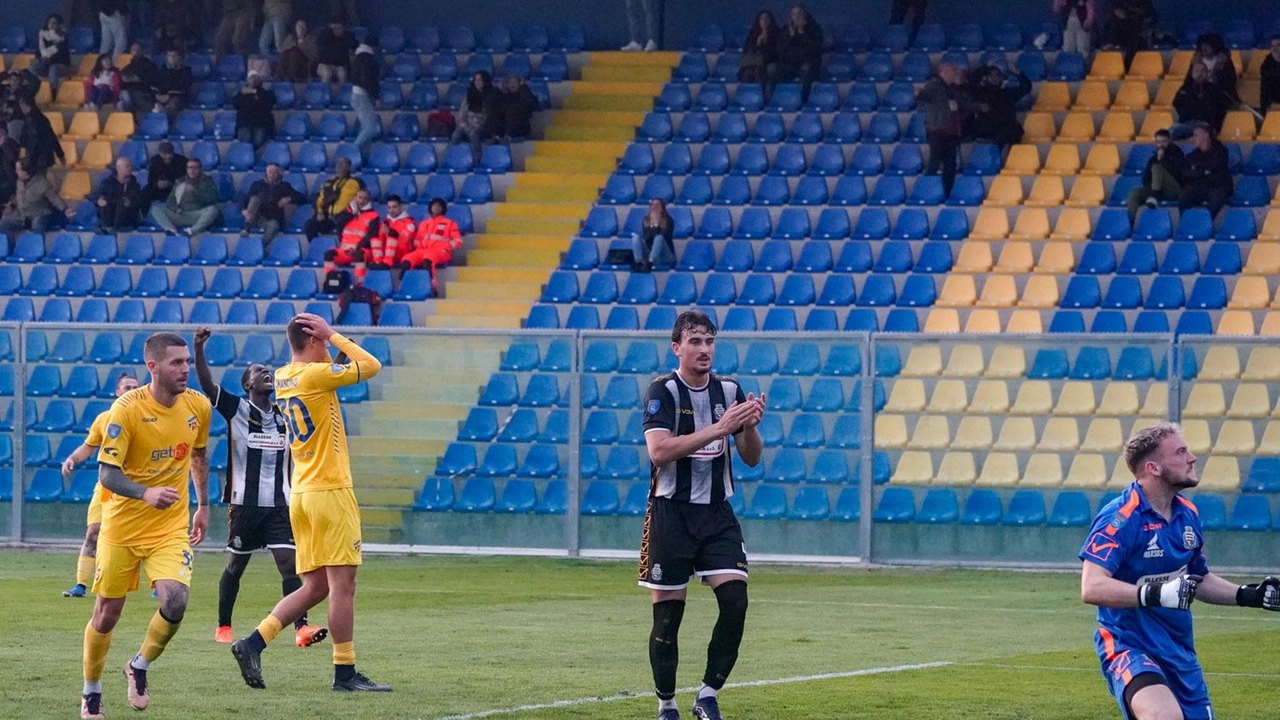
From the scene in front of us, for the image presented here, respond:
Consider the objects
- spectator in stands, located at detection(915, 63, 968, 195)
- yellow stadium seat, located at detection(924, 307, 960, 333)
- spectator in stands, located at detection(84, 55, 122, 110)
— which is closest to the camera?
yellow stadium seat, located at detection(924, 307, 960, 333)

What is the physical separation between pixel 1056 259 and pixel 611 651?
12.7m

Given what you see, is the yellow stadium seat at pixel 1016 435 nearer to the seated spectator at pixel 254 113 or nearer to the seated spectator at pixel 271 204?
the seated spectator at pixel 271 204

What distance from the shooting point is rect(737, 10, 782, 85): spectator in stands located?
2723cm

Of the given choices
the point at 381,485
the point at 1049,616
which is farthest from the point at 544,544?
the point at 1049,616

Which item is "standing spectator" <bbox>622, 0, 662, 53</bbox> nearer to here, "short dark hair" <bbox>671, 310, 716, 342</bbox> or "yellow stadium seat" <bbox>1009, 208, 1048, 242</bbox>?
"yellow stadium seat" <bbox>1009, 208, 1048, 242</bbox>

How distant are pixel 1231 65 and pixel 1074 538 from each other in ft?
28.1

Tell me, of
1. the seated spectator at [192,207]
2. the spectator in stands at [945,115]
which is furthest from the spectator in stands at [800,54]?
the seated spectator at [192,207]

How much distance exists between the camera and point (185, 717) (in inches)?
370

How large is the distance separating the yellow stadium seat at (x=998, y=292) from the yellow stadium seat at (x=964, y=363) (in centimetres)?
425

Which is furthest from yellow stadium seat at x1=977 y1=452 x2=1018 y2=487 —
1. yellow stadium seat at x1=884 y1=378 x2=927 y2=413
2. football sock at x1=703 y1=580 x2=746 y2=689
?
football sock at x1=703 y1=580 x2=746 y2=689

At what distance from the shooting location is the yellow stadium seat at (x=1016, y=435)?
726 inches

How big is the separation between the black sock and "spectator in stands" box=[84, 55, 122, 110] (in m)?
23.5

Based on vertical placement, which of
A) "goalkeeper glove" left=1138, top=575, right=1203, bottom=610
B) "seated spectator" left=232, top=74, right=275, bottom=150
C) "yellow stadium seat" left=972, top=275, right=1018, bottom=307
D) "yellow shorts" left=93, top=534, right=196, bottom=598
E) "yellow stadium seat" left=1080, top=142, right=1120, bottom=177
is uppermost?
"seated spectator" left=232, top=74, right=275, bottom=150

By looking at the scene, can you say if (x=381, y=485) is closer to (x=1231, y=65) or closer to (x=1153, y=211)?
(x=1153, y=211)
